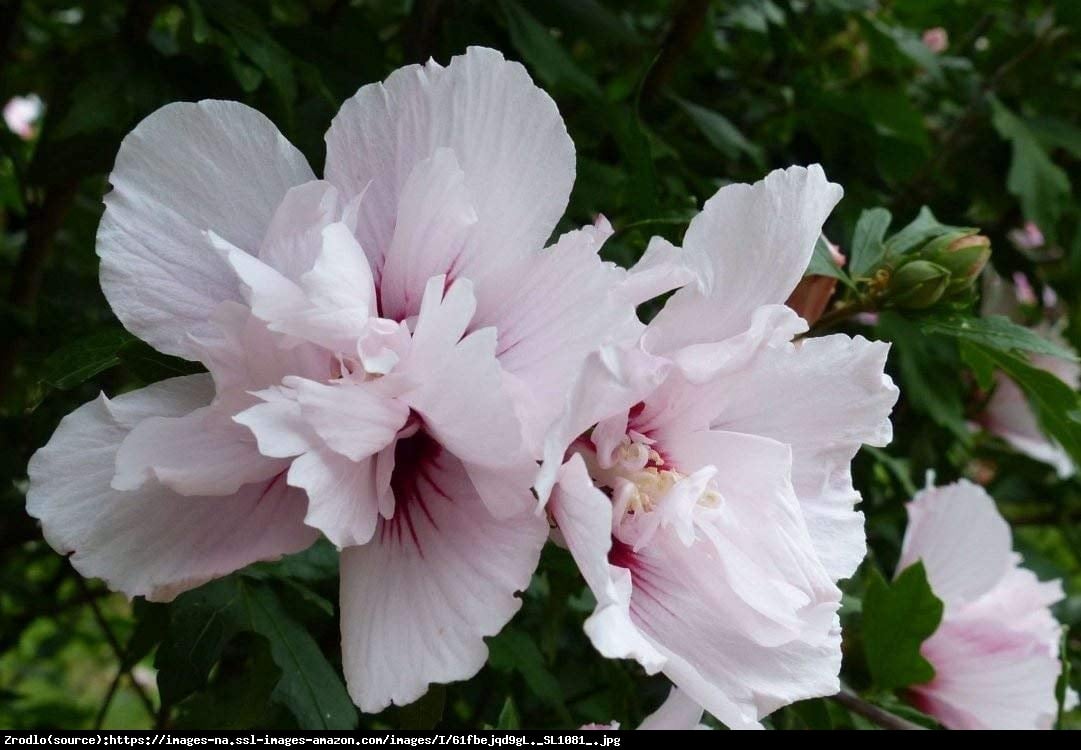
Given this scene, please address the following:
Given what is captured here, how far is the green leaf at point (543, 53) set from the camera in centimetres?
106

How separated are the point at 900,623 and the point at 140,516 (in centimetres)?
65

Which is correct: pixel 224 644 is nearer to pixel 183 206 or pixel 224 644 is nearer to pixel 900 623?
pixel 183 206

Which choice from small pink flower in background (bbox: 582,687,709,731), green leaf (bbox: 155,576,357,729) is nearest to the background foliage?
green leaf (bbox: 155,576,357,729)

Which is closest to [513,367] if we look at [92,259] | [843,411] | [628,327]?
[628,327]

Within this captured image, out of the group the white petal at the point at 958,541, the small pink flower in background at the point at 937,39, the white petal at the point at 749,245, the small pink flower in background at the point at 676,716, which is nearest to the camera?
Answer: the white petal at the point at 749,245

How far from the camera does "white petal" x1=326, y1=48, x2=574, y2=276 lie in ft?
1.83

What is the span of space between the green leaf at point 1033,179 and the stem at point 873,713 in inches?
32.5

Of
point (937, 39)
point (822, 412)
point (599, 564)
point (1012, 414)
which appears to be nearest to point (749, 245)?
point (822, 412)

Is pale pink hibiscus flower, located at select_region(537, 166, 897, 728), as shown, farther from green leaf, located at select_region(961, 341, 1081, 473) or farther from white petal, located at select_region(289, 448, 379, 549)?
green leaf, located at select_region(961, 341, 1081, 473)

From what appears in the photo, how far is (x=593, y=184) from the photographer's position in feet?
3.36

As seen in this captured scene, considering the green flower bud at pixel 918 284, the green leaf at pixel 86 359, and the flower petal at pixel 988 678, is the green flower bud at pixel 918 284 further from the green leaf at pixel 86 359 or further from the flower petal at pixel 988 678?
the green leaf at pixel 86 359

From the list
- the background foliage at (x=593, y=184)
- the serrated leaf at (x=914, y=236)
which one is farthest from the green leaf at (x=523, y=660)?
the serrated leaf at (x=914, y=236)

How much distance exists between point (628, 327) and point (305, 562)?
0.43m

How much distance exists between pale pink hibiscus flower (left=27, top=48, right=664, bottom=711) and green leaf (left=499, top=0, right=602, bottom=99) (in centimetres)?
51
